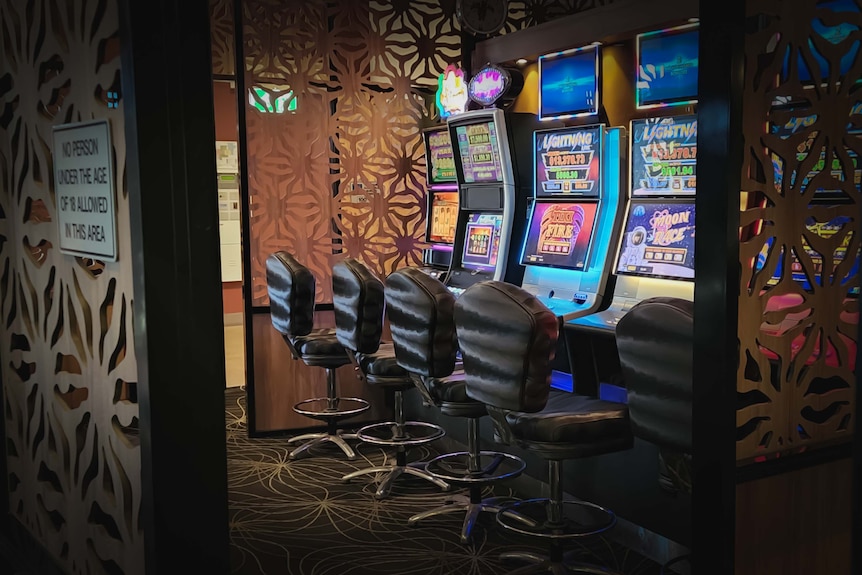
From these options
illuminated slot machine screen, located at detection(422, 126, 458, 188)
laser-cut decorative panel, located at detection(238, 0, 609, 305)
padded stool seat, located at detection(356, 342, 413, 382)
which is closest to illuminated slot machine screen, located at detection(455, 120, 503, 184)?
illuminated slot machine screen, located at detection(422, 126, 458, 188)

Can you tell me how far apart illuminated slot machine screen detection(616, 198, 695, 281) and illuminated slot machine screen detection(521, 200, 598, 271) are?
272 mm

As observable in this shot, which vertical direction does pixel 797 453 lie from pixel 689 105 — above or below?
below

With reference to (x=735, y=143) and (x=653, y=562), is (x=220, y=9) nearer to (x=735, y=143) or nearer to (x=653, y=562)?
(x=653, y=562)

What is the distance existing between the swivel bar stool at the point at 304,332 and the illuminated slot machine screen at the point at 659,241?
5.59 ft

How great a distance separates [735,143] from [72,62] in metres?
1.87

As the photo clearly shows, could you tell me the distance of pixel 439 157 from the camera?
19.0 ft

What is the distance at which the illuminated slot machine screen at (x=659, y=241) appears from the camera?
3.97 meters

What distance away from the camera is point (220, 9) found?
6.52 metres

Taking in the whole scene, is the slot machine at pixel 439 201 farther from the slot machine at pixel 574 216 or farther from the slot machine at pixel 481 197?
the slot machine at pixel 574 216

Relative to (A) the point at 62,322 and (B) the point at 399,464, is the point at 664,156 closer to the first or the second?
(B) the point at 399,464

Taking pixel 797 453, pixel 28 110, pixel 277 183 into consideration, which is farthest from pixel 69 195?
pixel 277 183

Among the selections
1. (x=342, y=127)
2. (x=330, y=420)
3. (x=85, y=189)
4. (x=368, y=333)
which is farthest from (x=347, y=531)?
(x=342, y=127)

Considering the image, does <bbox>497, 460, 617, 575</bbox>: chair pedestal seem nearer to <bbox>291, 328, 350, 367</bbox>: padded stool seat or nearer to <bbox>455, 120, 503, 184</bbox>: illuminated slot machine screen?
<bbox>291, 328, 350, 367</bbox>: padded stool seat

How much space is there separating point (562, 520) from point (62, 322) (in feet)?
6.43
